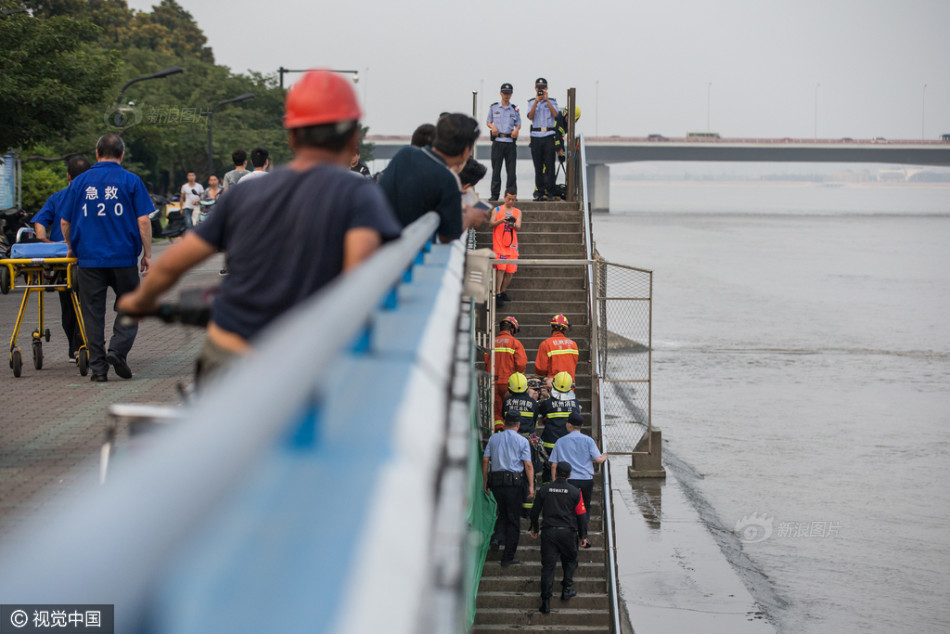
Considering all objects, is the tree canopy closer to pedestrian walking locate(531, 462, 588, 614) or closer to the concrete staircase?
the concrete staircase

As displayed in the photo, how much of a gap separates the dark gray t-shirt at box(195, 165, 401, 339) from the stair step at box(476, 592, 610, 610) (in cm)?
1455

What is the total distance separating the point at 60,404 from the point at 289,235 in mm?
6530

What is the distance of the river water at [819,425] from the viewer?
78.6 ft

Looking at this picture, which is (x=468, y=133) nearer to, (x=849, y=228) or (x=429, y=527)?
(x=429, y=527)

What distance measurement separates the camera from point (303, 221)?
2.89 metres

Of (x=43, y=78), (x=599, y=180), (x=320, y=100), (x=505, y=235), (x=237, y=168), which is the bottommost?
(x=505, y=235)

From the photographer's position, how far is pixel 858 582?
23.8 m

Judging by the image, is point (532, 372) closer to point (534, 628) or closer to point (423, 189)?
point (534, 628)

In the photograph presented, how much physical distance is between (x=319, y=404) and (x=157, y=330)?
42.7 ft

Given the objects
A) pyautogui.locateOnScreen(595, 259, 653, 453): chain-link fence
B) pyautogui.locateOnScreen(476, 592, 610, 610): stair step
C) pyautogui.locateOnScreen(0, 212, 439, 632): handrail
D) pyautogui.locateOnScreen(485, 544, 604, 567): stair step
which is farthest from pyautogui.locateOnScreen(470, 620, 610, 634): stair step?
pyautogui.locateOnScreen(0, 212, 439, 632): handrail

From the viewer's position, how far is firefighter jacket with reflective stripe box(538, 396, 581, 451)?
55.0 ft

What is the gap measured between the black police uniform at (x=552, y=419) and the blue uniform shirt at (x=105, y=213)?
341 inches

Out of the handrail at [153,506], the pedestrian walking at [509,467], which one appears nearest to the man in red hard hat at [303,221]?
the handrail at [153,506]

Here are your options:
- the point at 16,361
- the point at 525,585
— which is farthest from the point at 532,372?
the point at 16,361
